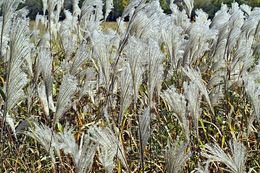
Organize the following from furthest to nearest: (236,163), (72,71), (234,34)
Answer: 1. (234,34)
2. (72,71)
3. (236,163)

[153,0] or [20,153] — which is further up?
[153,0]

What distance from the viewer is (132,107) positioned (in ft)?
10.4

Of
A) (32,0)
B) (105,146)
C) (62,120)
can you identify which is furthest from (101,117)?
(32,0)

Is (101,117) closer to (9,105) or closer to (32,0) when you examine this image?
(9,105)

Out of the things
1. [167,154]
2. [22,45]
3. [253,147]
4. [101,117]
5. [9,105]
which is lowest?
[253,147]

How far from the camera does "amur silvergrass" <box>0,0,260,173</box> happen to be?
1929 millimetres

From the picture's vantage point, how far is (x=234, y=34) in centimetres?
326

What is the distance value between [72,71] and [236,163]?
109 cm

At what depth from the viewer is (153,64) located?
2094mm

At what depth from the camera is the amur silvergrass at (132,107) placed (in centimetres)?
193

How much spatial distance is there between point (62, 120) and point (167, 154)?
5.34 ft

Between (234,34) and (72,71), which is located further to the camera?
(234,34)

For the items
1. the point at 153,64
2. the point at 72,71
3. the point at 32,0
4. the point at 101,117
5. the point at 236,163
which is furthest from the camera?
the point at 32,0

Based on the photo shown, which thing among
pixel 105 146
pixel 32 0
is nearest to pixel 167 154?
pixel 105 146
